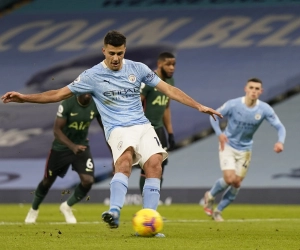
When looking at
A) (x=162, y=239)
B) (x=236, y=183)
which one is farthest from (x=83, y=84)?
(x=236, y=183)

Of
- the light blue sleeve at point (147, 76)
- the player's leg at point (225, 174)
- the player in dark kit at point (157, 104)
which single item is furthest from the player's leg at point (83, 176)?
the light blue sleeve at point (147, 76)

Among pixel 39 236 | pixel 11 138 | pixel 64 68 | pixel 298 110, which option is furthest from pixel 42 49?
pixel 39 236

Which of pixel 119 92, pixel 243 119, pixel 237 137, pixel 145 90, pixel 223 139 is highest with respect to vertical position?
→ pixel 145 90

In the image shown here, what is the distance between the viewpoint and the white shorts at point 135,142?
8508 millimetres

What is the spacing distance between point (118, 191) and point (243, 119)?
5610 millimetres

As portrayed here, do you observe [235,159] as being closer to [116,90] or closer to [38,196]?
[38,196]

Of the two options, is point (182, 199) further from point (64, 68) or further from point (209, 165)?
point (64, 68)

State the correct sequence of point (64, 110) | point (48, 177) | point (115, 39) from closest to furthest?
point (115, 39)
point (64, 110)
point (48, 177)

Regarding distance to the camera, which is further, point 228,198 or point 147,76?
point 228,198

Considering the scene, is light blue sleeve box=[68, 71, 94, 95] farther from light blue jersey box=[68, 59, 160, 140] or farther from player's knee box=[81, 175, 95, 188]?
player's knee box=[81, 175, 95, 188]

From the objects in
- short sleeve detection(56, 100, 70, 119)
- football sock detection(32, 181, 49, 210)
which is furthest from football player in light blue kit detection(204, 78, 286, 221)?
football sock detection(32, 181, 49, 210)

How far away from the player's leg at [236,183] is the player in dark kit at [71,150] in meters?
2.18

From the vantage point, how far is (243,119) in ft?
44.1

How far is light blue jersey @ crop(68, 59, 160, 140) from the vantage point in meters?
8.69
